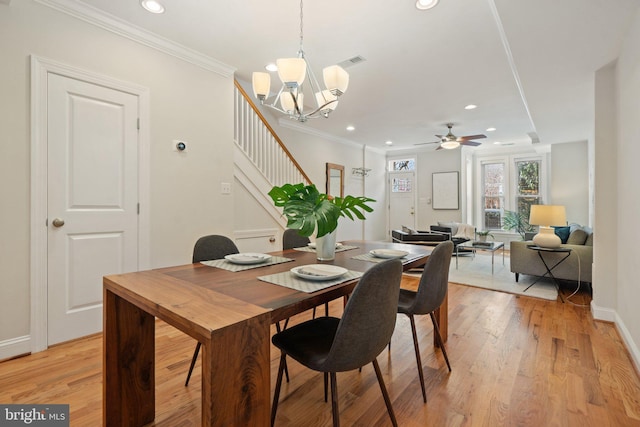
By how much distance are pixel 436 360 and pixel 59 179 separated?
3.10 m

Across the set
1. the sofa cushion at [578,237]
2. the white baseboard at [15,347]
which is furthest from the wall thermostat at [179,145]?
the sofa cushion at [578,237]

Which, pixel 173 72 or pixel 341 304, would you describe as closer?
pixel 173 72

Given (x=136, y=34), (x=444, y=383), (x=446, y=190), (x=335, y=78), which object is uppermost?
(x=136, y=34)

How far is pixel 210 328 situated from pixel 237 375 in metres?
0.19

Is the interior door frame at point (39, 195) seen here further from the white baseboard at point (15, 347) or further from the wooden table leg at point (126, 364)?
the wooden table leg at point (126, 364)

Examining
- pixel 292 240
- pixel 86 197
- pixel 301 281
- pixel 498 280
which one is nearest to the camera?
pixel 301 281

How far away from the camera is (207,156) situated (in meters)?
3.15

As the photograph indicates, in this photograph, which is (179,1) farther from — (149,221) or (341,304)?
(341,304)

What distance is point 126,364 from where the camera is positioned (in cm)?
141

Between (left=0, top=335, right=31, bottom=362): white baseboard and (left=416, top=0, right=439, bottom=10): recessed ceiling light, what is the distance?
12.3 feet

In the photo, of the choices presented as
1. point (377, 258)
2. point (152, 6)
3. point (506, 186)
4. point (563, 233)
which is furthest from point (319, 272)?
point (506, 186)

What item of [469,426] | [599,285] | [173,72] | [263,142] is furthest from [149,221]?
[599,285]

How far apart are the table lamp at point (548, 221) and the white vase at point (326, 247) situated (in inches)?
126

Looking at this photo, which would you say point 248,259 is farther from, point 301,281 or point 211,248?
point 301,281
